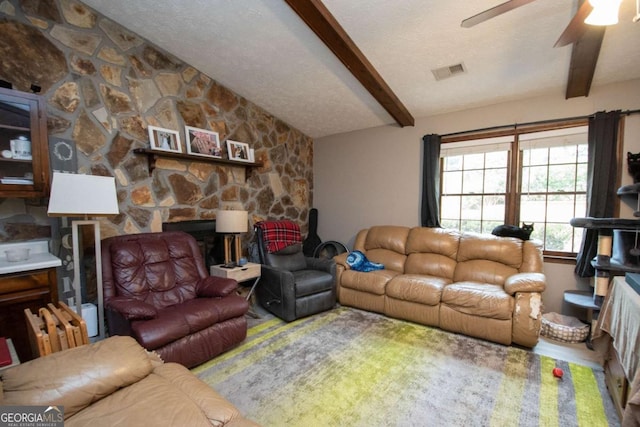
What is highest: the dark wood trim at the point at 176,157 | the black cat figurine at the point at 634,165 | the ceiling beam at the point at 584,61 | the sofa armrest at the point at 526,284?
the ceiling beam at the point at 584,61

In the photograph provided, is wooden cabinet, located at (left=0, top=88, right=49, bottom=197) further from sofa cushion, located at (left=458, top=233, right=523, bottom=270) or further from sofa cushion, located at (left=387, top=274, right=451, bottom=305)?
sofa cushion, located at (left=458, top=233, right=523, bottom=270)

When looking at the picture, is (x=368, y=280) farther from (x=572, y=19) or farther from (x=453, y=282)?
(x=572, y=19)

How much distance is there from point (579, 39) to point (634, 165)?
1469 millimetres

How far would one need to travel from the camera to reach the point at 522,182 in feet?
11.4

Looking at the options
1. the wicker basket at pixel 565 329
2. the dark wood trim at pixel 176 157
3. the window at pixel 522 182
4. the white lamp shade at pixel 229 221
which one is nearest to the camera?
the wicker basket at pixel 565 329

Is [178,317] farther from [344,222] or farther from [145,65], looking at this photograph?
[344,222]

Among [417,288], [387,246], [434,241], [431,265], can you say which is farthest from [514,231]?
[387,246]

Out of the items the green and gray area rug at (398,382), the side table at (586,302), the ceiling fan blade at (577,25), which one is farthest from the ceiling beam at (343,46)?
the side table at (586,302)

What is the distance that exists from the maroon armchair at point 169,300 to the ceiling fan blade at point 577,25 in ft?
9.61

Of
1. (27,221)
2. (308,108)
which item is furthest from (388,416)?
(308,108)

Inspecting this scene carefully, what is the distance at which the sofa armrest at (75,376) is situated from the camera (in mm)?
1076

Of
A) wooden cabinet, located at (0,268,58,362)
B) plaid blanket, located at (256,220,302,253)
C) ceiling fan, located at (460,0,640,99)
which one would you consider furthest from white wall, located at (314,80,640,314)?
wooden cabinet, located at (0,268,58,362)

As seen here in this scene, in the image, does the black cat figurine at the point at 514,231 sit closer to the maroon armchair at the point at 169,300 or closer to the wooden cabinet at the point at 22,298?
the maroon armchair at the point at 169,300

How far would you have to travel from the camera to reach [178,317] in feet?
6.99
